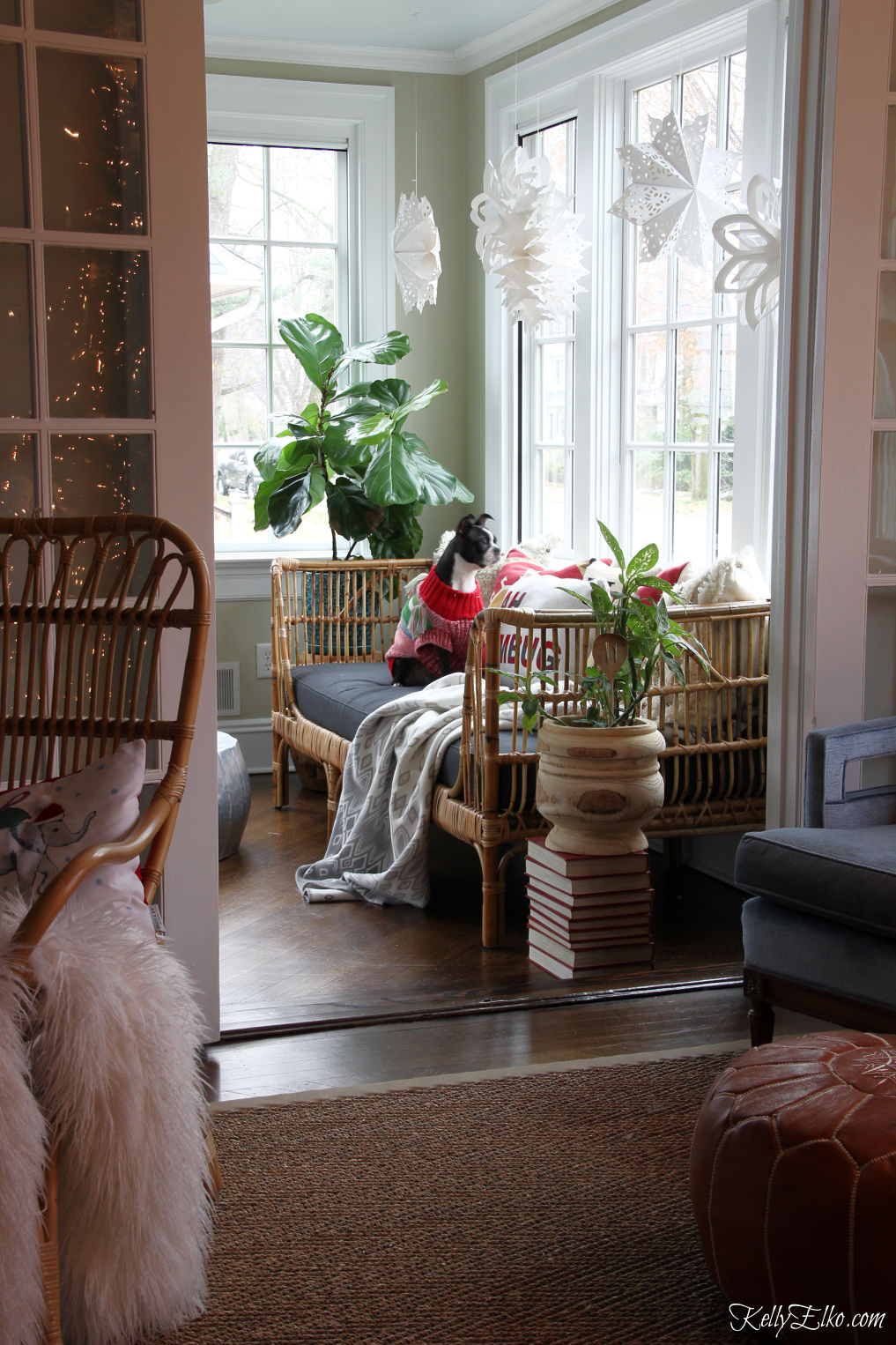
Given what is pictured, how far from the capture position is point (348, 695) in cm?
431

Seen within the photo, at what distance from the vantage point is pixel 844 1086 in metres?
1.59

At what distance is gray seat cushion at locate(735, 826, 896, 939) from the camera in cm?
214

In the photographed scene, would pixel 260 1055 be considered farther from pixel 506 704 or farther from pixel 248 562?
pixel 248 562

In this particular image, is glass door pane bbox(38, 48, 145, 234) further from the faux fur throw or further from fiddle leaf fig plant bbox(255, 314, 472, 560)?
fiddle leaf fig plant bbox(255, 314, 472, 560)

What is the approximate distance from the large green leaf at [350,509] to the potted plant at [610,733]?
2023mm

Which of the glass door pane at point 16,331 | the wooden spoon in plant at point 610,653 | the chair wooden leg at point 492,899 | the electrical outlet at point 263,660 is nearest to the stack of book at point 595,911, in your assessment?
the chair wooden leg at point 492,899

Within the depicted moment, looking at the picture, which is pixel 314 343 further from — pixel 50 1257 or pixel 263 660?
pixel 50 1257

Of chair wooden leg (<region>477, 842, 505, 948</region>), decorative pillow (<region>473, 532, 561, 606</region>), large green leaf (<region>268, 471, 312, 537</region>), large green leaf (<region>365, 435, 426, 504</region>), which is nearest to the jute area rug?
chair wooden leg (<region>477, 842, 505, 948</region>)

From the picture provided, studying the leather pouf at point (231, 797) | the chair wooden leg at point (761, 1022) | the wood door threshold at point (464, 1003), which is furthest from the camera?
the leather pouf at point (231, 797)

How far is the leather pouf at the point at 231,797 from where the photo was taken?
4.03m

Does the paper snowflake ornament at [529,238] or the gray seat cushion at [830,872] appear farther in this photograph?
the paper snowflake ornament at [529,238]

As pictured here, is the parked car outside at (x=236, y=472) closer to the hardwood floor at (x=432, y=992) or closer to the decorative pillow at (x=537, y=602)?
the decorative pillow at (x=537, y=602)

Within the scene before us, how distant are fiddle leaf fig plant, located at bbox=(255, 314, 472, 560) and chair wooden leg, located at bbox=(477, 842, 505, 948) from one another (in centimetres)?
185

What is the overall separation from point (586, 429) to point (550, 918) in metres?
2.17
